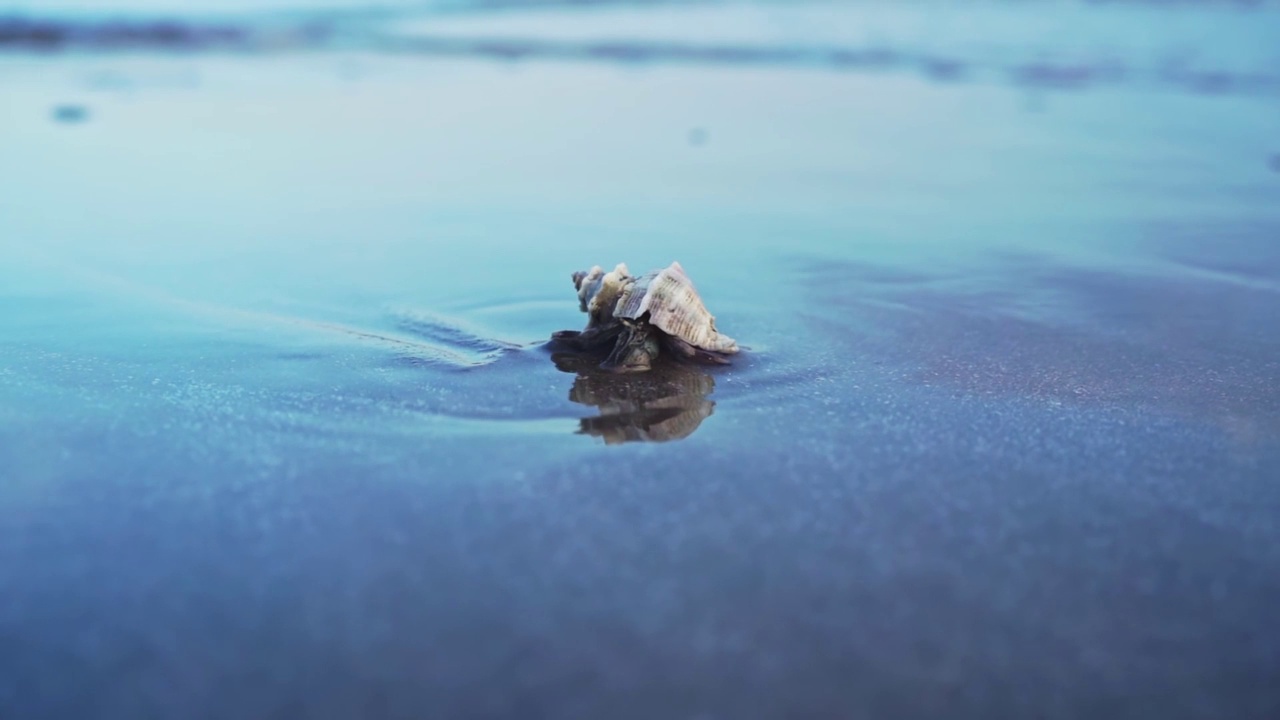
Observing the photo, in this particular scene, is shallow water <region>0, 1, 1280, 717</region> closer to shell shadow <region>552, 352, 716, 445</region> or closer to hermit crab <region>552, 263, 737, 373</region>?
shell shadow <region>552, 352, 716, 445</region>

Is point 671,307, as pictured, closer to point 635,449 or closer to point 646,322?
point 646,322

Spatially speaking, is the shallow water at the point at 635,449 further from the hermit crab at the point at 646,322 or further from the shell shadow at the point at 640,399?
the hermit crab at the point at 646,322

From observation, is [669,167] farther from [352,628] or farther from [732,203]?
[352,628]

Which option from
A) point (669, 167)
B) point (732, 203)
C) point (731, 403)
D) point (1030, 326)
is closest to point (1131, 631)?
point (731, 403)

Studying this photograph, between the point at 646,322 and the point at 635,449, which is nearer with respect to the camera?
the point at 635,449

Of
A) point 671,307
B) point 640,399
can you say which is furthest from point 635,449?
point 671,307

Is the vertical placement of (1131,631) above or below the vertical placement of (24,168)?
below

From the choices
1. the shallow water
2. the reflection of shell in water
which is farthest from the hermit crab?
the shallow water
